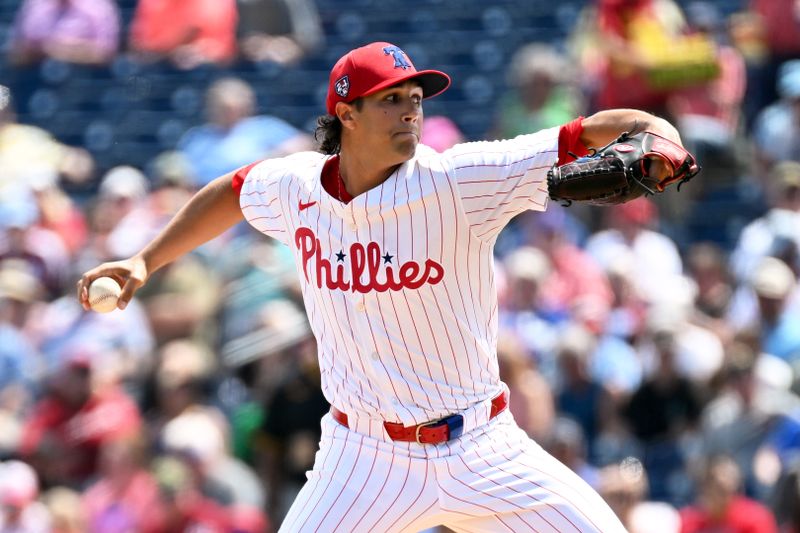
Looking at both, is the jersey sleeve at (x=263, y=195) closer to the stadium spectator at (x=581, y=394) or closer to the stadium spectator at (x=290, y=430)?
the stadium spectator at (x=290, y=430)

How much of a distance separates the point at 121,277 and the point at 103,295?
6.1 inches

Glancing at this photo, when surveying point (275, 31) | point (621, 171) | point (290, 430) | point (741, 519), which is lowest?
point (741, 519)

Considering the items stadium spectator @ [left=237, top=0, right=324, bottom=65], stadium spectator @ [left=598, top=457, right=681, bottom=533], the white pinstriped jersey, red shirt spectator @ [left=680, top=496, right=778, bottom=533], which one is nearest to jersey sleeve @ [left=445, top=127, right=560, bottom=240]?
the white pinstriped jersey

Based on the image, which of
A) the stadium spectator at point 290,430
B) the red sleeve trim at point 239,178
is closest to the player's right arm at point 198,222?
the red sleeve trim at point 239,178

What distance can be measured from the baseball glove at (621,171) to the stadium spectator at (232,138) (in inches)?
189

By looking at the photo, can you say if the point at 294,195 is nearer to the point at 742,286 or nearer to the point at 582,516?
the point at 582,516

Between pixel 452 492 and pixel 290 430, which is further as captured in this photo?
pixel 290 430

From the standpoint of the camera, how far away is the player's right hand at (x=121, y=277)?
13.7ft

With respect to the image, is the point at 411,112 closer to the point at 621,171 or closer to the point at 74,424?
the point at 621,171

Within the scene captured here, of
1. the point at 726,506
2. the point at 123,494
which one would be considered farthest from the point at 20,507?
the point at 726,506

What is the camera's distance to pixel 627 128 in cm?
381

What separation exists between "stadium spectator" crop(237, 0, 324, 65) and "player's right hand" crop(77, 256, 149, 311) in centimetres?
578

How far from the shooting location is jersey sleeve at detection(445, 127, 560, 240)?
391 centimetres

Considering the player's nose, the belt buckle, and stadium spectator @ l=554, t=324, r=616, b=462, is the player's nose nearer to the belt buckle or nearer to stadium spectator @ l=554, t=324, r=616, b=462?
the belt buckle
